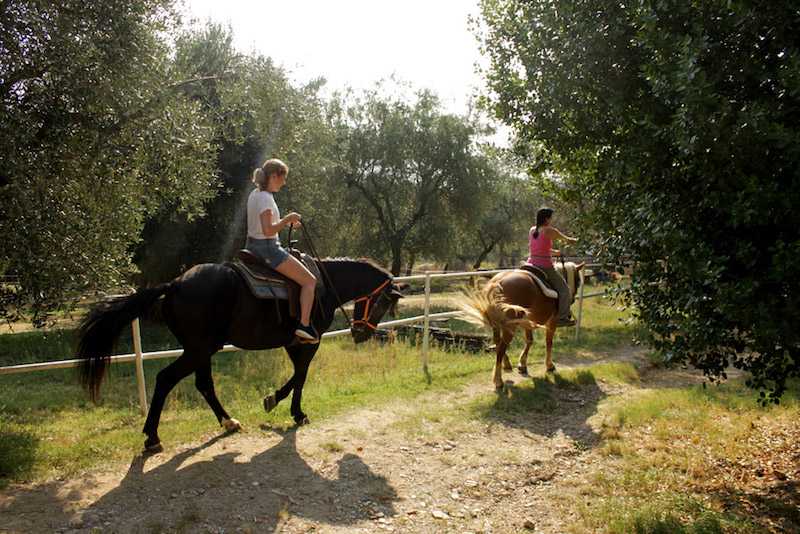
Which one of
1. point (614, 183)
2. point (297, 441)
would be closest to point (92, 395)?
point (297, 441)

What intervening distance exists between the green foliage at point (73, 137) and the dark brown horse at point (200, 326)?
86 cm

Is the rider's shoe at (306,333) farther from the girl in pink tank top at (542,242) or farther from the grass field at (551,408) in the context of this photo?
the girl in pink tank top at (542,242)

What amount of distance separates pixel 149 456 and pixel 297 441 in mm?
1445

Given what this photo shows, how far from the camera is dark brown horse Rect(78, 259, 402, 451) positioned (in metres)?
4.96

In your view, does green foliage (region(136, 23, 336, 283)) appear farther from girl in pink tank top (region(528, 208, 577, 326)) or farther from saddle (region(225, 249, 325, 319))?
saddle (region(225, 249, 325, 319))

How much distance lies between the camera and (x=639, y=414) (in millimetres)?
6621

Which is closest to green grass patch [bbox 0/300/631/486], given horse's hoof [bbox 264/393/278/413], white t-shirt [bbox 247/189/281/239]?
horse's hoof [bbox 264/393/278/413]

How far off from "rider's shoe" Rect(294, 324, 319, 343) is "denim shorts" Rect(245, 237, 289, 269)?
0.73 m

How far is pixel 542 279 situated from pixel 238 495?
5.94 metres

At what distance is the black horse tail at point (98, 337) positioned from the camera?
4.90 meters

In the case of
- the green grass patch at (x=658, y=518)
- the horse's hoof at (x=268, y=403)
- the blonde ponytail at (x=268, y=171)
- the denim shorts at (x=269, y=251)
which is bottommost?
the green grass patch at (x=658, y=518)

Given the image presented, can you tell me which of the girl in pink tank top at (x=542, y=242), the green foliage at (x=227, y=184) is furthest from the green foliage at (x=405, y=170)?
the girl in pink tank top at (x=542, y=242)

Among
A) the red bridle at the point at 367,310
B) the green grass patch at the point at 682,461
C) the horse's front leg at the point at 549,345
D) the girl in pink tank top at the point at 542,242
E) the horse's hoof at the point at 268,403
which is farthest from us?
the horse's front leg at the point at 549,345

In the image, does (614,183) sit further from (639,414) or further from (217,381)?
(217,381)
